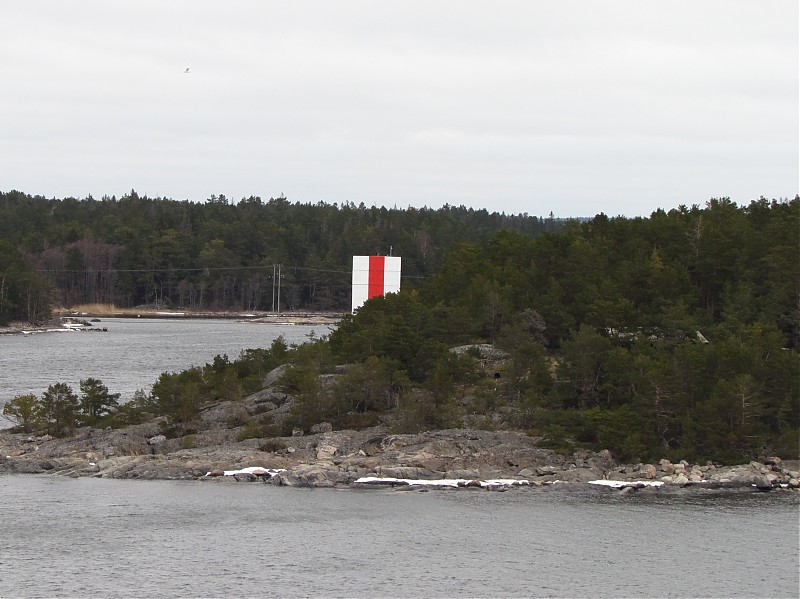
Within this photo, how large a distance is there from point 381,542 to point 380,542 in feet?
→ 0.10

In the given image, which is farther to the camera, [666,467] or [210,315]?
[210,315]

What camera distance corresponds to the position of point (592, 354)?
51.6 meters

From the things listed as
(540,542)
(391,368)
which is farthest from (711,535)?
(391,368)

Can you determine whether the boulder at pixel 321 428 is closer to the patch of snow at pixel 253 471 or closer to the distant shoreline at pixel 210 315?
the patch of snow at pixel 253 471

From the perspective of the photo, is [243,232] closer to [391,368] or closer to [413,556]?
[391,368]

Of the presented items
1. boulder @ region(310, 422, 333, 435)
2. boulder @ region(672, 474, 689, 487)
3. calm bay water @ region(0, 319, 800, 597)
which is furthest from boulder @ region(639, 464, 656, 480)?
boulder @ region(310, 422, 333, 435)

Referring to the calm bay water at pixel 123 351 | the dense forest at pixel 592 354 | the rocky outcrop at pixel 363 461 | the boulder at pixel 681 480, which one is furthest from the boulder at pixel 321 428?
the calm bay water at pixel 123 351

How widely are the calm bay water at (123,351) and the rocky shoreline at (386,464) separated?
2228cm

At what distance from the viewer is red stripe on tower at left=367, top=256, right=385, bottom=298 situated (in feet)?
352

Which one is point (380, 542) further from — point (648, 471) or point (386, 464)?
point (648, 471)

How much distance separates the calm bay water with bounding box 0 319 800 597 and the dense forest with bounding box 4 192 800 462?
6.11 meters

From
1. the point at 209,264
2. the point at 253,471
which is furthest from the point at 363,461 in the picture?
the point at 209,264

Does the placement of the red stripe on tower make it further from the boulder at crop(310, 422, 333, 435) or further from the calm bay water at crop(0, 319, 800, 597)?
the calm bay water at crop(0, 319, 800, 597)

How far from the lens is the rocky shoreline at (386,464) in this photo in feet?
142
